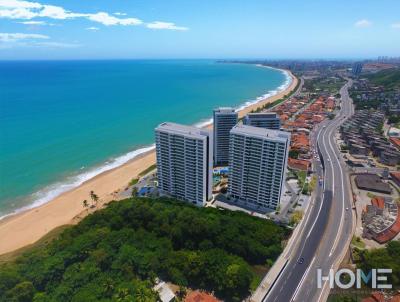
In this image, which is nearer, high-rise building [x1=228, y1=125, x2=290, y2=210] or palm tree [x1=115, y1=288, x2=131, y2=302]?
palm tree [x1=115, y1=288, x2=131, y2=302]

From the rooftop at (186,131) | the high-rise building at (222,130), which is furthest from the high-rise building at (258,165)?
the high-rise building at (222,130)

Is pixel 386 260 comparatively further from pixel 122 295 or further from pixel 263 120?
pixel 263 120

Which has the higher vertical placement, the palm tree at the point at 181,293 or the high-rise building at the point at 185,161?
the high-rise building at the point at 185,161

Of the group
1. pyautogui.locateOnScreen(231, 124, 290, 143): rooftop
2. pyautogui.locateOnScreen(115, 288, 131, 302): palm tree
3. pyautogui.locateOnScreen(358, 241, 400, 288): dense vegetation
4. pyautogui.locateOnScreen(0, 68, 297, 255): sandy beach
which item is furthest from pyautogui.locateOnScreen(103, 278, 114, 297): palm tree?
pyautogui.locateOnScreen(358, 241, 400, 288): dense vegetation

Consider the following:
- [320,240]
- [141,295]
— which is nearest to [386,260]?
[320,240]

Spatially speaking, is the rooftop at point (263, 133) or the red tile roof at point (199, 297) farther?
the rooftop at point (263, 133)

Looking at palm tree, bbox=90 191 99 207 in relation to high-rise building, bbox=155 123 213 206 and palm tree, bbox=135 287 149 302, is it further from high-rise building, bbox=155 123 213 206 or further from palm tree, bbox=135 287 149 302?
palm tree, bbox=135 287 149 302

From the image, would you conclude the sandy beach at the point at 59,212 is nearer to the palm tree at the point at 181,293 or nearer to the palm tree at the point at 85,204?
the palm tree at the point at 85,204
